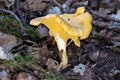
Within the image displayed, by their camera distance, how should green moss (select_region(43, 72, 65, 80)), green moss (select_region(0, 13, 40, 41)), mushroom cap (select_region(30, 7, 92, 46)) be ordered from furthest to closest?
green moss (select_region(0, 13, 40, 41)) < green moss (select_region(43, 72, 65, 80)) < mushroom cap (select_region(30, 7, 92, 46))

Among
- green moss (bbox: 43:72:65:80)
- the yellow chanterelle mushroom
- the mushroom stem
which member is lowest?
green moss (bbox: 43:72:65:80)

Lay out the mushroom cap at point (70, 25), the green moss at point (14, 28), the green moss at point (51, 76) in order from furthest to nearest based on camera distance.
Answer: the green moss at point (14, 28) → the green moss at point (51, 76) → the mushroom cap at point (70, 25)

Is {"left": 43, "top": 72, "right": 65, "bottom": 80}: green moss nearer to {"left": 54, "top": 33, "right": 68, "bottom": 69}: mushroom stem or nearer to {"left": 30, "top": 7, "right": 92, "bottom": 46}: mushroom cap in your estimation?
{"left": 54, "top": 33, "right": 68, "bottom": 69}: mushroom stem

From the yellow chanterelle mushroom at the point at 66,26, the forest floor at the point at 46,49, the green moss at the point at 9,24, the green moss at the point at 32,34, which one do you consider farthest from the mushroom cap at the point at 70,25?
the green moss at the point at 9,24

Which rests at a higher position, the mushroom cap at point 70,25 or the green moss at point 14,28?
the mushroom cap at point 70,25

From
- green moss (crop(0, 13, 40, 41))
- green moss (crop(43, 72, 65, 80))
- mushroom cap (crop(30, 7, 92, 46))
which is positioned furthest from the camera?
green moss (crop(0, 13, 40, 41))

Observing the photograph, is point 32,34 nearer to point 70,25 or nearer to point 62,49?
point 62,49

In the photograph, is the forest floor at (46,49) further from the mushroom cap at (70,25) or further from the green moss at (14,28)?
the mushroom cap at (70,25)

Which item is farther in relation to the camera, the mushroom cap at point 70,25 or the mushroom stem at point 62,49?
the mushroom stem at point 62,49

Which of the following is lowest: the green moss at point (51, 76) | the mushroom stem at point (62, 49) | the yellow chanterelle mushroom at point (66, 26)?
the green moss at point (51, 76)

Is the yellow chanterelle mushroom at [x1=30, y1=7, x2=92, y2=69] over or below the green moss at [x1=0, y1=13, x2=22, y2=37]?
over

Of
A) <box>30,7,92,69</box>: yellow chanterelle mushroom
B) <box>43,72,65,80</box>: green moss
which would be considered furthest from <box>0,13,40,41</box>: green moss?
<box>43,72,65,80</box>: green moss
